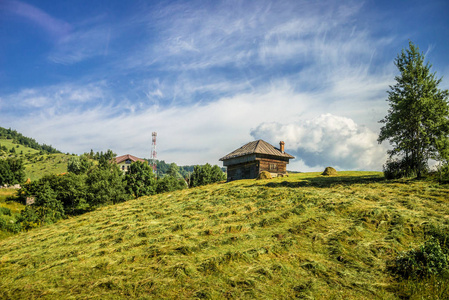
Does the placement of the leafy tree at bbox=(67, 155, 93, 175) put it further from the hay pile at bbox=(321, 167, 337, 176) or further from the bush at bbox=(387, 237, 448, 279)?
the bush at bbox=(387, 237, 448, 279)

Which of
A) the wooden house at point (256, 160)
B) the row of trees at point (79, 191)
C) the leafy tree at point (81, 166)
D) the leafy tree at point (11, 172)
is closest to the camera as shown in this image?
the row of trees at point (79, 191)

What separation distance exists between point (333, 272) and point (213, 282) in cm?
423

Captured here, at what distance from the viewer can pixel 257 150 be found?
43.8m

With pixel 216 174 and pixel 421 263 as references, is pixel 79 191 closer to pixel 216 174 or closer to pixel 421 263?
pixel 216 174

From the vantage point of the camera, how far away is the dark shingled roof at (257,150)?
4435 centimetres

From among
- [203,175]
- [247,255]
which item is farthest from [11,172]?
[247,255]

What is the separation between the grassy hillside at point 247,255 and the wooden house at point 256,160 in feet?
82.2

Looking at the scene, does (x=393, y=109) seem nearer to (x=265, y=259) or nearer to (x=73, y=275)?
(x=265, y=259)

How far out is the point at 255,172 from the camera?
43500 millimetres

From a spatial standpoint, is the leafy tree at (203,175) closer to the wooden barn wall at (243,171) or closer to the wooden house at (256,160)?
the wooden house at (256,160)

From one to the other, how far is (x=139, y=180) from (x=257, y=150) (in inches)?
1158

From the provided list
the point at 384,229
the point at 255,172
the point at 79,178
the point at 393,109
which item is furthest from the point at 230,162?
the point at 384,229

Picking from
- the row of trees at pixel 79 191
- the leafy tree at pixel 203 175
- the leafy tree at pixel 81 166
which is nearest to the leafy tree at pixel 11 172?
the leafy tree at pixel 81 166

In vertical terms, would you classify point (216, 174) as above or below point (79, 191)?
above
